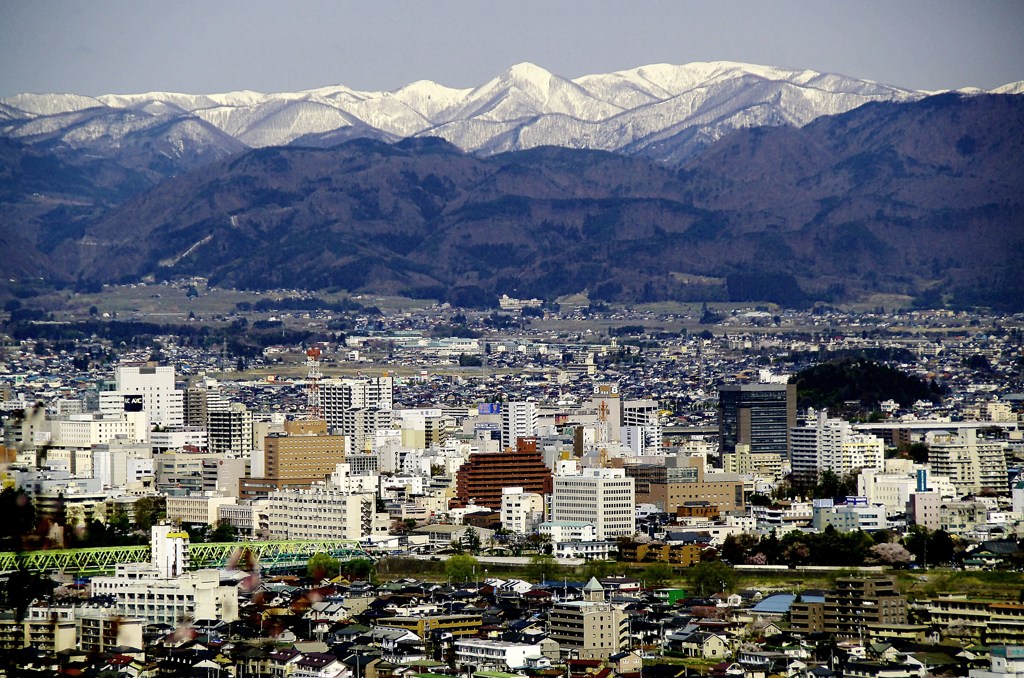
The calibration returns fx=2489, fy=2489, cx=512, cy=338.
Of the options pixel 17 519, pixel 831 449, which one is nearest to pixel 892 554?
pixel 831 449

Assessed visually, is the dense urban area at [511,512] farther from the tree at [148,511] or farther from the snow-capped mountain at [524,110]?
the snow-capped mountain at [524,110]

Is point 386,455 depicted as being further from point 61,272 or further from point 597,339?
point 61,272

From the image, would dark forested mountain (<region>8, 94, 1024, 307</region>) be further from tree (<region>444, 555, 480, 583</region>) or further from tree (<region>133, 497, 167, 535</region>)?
tree (<region>444, 555, 480, 583</region>)

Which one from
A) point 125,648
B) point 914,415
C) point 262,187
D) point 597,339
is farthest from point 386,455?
point 262,187

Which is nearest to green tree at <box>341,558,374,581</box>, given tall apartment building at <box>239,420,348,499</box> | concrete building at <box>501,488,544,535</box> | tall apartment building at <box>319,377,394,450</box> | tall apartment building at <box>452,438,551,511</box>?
concrete building at <box>501,488,544,535</box>

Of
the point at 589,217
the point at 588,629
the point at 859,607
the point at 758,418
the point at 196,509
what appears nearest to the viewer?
the point at 588,629

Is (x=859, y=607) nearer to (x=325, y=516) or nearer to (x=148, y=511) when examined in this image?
(x=325, y=516)
